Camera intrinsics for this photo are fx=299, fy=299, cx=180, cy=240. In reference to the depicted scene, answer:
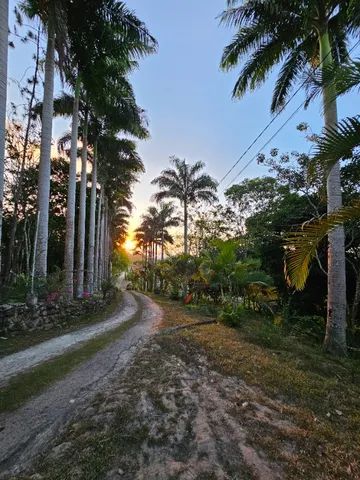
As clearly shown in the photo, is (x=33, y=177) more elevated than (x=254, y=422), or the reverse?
(x=33, y=177)

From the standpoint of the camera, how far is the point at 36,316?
27.3ft

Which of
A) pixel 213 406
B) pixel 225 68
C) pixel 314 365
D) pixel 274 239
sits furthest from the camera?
pixel 274 239

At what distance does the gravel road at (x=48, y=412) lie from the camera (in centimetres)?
268

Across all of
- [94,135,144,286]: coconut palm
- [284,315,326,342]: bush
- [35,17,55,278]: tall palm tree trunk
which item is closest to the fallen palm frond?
[284,315,326,342]: bush

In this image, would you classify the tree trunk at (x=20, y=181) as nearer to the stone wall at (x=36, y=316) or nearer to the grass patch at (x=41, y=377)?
the stone wall at (x=36, y=316)

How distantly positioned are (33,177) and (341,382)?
16.6 metres

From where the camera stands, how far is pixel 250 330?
8906 mm

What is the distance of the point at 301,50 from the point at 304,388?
986cm

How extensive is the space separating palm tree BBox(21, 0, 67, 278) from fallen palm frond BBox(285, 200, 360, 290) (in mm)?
8117

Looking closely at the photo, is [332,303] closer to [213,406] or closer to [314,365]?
[314,365]

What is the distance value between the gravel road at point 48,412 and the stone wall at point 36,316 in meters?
3.08

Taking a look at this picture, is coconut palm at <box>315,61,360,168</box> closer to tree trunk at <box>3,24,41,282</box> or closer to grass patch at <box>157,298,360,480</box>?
grass patch at <box>157,298,360,480</box>

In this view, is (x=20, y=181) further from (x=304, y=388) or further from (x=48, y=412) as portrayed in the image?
(x=304, y=388)

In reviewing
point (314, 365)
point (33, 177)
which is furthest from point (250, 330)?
point (33, 177)
